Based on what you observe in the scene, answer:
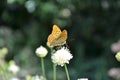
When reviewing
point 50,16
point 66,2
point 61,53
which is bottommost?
point 61,53

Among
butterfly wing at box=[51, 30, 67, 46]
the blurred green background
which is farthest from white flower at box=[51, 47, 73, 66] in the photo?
the blurred green background

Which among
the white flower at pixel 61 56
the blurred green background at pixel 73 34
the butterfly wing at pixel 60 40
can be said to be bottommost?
the white flower at pixel 61 56

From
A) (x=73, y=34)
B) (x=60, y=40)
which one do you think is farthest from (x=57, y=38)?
(x=73, y=34)

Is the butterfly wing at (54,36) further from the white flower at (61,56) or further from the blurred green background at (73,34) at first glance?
the blurred green background at (73,34)

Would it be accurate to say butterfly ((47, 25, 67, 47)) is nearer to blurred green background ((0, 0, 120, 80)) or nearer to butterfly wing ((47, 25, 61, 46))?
butterfly wing ((47, 25, 61, 46))

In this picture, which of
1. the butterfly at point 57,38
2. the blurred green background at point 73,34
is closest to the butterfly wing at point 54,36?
the butterfly at point 57,38

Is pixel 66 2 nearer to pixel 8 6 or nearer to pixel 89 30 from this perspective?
pixel 89 30

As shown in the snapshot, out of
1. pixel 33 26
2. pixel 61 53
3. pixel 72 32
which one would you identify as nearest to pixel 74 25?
pixel 72 32

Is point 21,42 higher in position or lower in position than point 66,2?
higher
